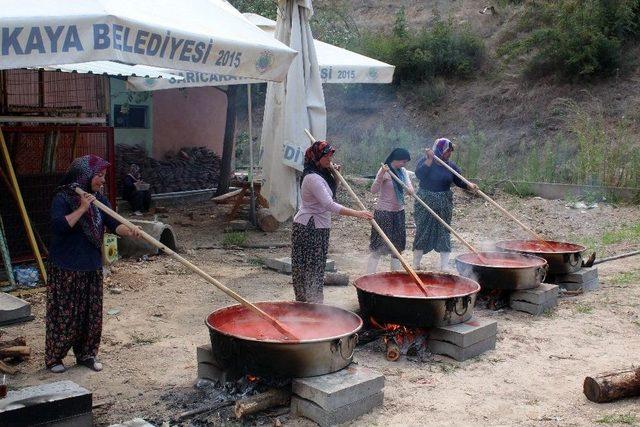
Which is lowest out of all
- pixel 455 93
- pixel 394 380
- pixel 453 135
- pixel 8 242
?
pixel 394 380

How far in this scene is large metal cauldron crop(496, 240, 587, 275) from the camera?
7.50 meters

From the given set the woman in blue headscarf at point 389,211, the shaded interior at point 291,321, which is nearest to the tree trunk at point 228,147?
the woman in blue headscarf at point 389,211

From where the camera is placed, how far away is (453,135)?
19.8 meters

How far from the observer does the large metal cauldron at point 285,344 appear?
4023 millimetres

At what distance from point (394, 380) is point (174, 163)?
9.36 metres

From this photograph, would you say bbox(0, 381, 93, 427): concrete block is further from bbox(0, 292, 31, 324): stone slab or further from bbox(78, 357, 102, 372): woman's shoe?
bbox(0, 292, 31, 324): stone slab

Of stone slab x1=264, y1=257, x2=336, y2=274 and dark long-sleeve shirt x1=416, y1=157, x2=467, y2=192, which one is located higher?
dark long-sleeve shirt x1=416, y1=157, x2=467, y2=192

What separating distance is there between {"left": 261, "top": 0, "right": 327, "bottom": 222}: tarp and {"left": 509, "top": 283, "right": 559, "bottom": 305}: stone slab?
2613 millimetres

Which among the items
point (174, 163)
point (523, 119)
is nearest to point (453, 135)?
point (523, 119)

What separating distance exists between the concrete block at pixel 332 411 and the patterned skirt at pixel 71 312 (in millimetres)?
1657

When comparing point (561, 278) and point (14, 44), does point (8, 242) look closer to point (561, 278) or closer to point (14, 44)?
point (14, 44)

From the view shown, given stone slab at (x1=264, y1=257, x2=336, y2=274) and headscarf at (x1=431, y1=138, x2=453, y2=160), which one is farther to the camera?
stone slab at (x1=264, y1=257, x2=336, y2=274)

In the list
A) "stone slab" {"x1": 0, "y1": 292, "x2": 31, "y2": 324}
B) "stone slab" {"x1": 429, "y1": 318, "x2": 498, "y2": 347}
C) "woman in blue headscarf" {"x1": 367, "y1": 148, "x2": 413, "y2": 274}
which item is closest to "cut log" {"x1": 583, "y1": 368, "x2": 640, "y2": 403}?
"stone slab" {"x1": 429, "y1": 318, "x2": 498, "y2": 347}

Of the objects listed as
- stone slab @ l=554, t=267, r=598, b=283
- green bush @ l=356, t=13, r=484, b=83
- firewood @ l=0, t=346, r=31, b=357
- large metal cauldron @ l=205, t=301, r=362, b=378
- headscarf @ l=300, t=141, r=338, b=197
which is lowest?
firewood @ l=0, t=346, r=31, b=357
